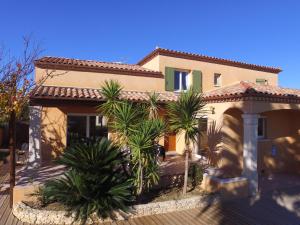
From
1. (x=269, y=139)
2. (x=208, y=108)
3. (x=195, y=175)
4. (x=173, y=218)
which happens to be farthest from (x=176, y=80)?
(x=173, y=218)

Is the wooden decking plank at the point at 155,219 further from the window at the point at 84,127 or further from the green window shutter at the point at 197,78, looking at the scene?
the green window shutter at the point at 197,78

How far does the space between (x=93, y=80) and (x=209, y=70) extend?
8844 millimetres

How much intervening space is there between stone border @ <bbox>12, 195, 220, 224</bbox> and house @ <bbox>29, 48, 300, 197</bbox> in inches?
107

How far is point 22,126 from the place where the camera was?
21047 mm

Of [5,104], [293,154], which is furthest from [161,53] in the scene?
[5,104]

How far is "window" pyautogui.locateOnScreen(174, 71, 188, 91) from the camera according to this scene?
60.9 ft

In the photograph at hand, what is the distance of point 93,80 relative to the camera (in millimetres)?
16141

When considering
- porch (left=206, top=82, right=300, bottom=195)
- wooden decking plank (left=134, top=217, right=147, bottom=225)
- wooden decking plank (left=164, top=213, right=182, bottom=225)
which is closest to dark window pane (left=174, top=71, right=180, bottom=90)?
porch (left=206, top=82, right=300, bottom=195)

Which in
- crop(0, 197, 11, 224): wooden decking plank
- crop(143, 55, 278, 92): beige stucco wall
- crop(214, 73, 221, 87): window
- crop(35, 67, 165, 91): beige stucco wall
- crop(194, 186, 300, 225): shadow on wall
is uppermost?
crop(143, 55, 278, 92): beige stucco wall

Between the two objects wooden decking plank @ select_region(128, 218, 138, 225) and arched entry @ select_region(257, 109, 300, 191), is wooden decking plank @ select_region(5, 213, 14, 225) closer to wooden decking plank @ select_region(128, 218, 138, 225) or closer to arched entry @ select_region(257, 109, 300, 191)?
wooden decking plank @ select_region(128, 218, 138, 225)

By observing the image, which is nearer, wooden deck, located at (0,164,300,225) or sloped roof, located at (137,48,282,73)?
wooden deck, located at (0,164,300,225)

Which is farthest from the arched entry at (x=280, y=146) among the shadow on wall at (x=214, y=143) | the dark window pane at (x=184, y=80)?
the dark window pane at (x=184, y=80)

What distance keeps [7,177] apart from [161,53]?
1188 cm

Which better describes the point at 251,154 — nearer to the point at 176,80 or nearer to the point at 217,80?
the point at 176,80
